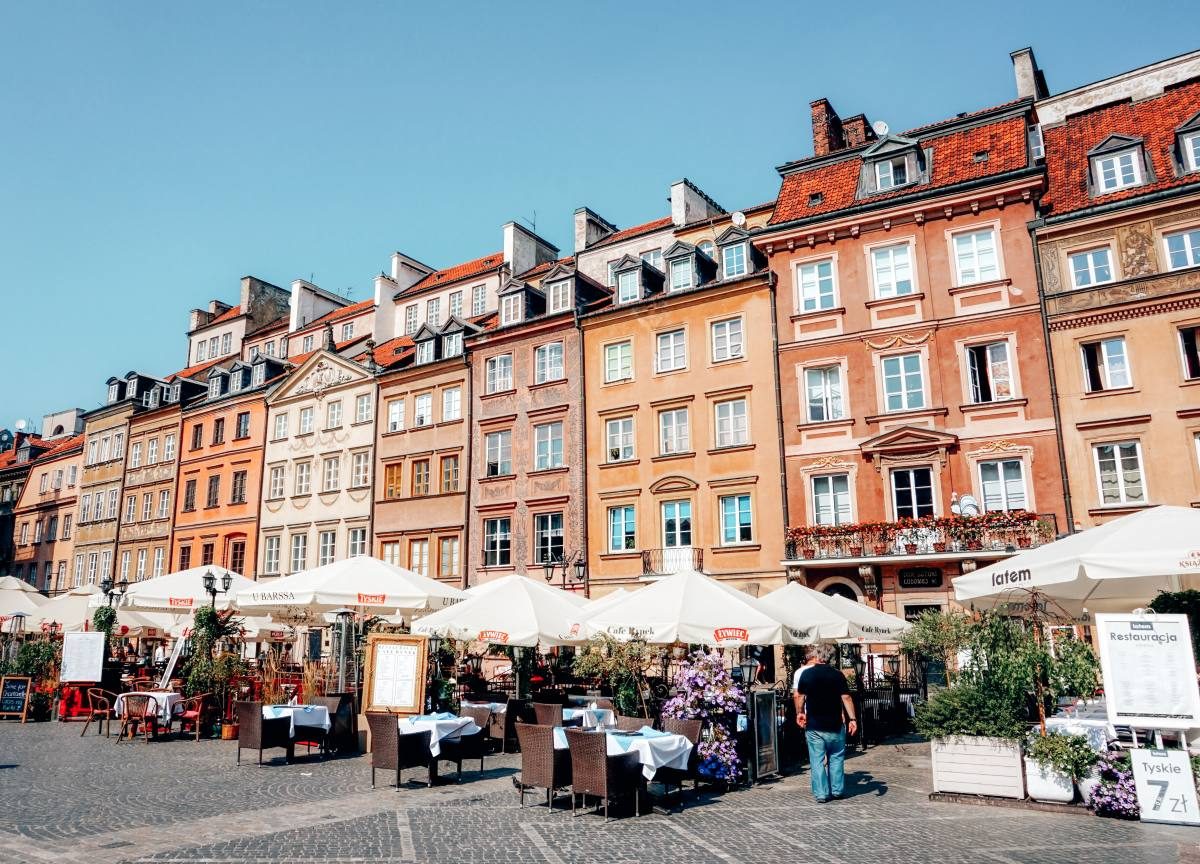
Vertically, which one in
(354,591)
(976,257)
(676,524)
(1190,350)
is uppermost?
(976,257)

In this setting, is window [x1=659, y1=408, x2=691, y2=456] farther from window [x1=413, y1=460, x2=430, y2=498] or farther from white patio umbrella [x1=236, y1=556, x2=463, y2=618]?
white patio umbrella [x1=236, y1=556, x2=463, y2=618]

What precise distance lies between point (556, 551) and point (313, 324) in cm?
2144

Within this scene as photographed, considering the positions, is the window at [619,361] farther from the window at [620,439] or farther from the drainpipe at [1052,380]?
the drainpipe at [1052,380]

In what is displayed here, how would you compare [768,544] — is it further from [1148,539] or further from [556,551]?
[1148,539]

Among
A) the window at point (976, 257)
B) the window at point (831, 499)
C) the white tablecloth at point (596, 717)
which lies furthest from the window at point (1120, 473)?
the white tablecloth at point (596, 717)

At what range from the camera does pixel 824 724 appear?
11055 millimetres

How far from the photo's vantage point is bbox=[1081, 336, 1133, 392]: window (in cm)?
2188

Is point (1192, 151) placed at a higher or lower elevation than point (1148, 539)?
higher

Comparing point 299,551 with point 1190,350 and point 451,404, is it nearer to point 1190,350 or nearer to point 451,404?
point 451,404

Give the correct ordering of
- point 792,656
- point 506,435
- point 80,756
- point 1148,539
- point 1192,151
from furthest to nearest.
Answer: point 506,435
point 1192,151
point 792,656
point 80,756
point 1148,539

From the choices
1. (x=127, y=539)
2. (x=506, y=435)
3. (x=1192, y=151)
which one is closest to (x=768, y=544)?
(x=506, y=435)

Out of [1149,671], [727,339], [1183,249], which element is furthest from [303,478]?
[1149,671]

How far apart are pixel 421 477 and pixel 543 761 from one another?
24.0 metres

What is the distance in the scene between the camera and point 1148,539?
34.2 feet
